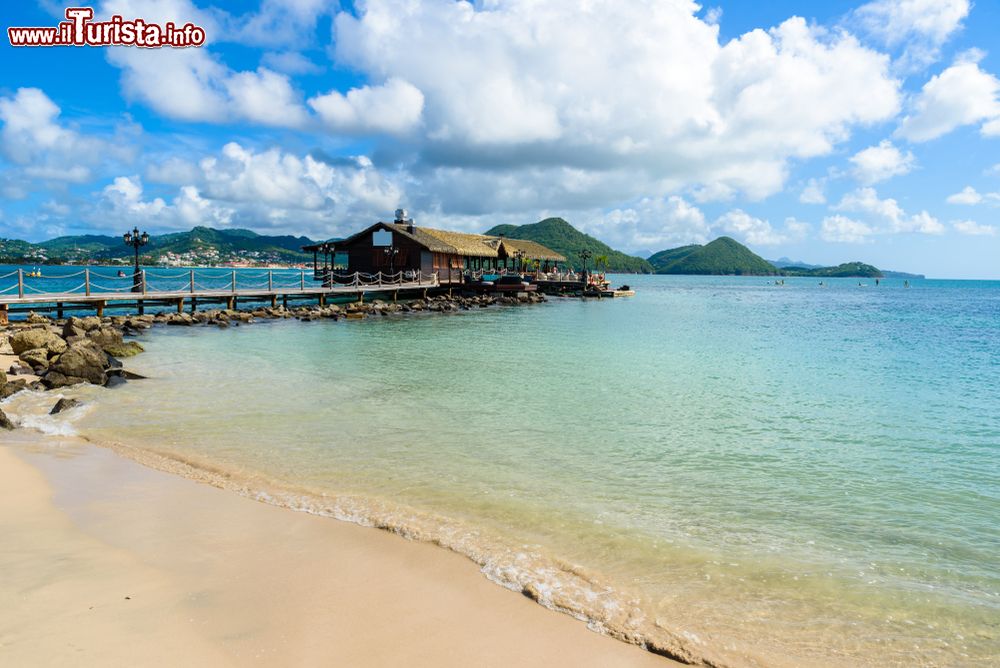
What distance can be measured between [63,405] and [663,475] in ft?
35.3

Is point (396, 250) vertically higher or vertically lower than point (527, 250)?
lower

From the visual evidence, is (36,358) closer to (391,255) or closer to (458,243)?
(391,255)

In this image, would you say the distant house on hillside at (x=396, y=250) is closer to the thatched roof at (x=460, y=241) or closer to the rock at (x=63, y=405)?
the thatched roof at (x=460, y=241)

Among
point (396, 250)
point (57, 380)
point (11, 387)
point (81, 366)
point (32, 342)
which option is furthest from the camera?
point (396, 250)

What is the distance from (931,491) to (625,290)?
6467 centimetres

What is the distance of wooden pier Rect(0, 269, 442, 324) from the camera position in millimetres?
25234

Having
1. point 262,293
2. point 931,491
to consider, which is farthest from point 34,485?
point 262,293

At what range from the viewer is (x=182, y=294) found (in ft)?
104

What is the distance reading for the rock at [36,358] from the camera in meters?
15.1

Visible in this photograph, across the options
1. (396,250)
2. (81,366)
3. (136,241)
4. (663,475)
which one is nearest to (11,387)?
(81,366)

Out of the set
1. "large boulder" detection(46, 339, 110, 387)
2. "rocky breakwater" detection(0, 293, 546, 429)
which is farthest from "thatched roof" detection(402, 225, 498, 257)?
"large boulder" detection(46, 339, 110, 387)

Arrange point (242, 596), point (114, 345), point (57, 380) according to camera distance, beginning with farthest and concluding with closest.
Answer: point (114, 345), point (57, 380), point (242, 596)

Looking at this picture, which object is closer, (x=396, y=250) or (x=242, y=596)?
(x=242, y=596)

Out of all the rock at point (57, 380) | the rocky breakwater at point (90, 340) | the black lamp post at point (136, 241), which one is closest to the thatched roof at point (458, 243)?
the rocky breakwater at point (90, 340)
